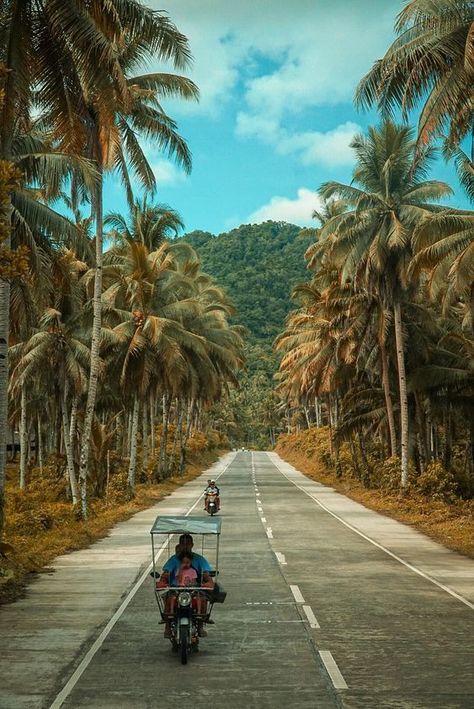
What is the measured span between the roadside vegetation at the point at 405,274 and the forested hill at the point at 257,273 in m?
79.5

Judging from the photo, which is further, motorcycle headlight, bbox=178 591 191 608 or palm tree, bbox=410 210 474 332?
palm tree, bbox=410 210 474 332

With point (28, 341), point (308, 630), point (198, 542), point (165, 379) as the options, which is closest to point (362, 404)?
point (165, 379)

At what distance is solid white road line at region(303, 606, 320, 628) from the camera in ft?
35.5

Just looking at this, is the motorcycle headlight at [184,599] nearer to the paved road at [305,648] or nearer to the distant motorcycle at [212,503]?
the paved road at [305,648]

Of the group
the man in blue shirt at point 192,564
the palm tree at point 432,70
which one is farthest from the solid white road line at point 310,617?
the palm tree at point 432,70

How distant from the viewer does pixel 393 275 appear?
1282 inches

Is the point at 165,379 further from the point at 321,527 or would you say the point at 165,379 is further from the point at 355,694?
the point at 355,694

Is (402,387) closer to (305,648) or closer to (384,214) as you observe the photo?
(384,214)

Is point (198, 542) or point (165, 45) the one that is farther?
point (198, 542)

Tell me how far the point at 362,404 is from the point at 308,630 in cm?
3152

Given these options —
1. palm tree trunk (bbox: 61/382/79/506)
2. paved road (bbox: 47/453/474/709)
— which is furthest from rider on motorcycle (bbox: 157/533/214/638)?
palm tree trunk (bbox: 61/382/79/506)

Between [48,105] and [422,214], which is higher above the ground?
[422,214]

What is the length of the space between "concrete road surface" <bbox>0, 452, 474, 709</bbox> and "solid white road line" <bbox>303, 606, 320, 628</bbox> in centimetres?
1

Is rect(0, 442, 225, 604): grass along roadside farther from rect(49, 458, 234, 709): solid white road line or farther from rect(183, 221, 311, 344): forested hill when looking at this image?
rect(183, 221, 311, 344): forested hill
